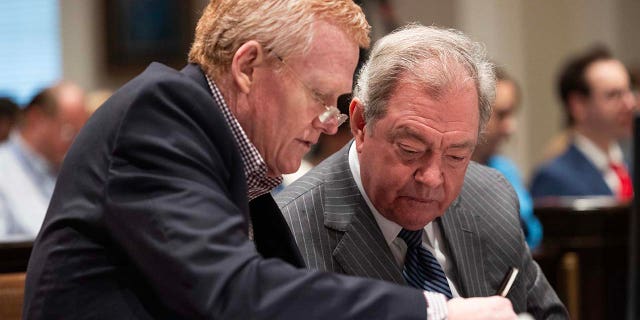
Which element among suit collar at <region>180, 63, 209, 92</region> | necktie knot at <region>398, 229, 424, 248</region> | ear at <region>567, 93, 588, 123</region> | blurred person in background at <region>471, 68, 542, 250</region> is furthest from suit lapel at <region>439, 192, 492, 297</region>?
ear at <region>567, 93, 588, 123</region>

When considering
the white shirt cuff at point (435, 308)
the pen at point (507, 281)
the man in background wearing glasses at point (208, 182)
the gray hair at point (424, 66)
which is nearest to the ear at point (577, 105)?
the pen at point (507, 281)

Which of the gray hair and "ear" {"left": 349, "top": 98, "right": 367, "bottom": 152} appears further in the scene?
"ear" {"left": 349, "top": 98, "right": 367, "bottom": 152}

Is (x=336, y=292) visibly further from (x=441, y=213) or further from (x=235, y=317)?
(x=441, y=213)

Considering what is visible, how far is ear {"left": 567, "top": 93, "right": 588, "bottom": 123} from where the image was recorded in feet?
18.0

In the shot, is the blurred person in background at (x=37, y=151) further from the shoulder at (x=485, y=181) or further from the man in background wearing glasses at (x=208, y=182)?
the man in background wearing glasses at (x=208, y=182)

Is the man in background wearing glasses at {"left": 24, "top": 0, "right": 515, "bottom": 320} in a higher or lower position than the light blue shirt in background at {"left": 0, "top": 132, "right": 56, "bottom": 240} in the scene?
higher

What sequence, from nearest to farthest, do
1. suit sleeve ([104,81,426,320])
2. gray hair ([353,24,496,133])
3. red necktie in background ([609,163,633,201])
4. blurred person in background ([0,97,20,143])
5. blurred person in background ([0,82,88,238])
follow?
suit sleeve ([104,81,426,320])
gray hair ([353,24,496,133])
red necktie in background ([609,163,633,201])
blurred person in background ([0,82,88,238])
blurred person in background ([0,97,20,143])

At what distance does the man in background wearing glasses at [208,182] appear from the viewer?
1522 mm

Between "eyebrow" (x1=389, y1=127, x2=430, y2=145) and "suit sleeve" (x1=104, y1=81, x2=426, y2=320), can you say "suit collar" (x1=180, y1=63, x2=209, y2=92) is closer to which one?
"suit sleeve" (x1=104, y1=81, x2=426, y2=320)

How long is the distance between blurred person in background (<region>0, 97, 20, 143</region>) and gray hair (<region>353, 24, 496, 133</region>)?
15.7 ft

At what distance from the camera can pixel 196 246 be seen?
59.6 inches

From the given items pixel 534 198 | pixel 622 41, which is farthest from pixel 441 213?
pixel 622 41

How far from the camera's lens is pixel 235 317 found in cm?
150

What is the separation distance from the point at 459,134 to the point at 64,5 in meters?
7.62
